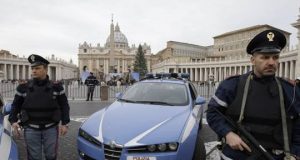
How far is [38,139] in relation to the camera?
12.9ft

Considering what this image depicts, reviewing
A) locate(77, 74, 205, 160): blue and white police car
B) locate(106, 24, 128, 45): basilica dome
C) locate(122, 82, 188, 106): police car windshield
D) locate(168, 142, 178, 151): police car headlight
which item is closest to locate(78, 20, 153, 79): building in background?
locate(106, 24, 128, 45): basilica dome

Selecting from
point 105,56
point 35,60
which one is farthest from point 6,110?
point 105,56

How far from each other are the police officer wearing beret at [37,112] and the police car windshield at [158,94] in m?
2.01

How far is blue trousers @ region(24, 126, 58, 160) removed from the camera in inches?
154

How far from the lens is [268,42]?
2.57m

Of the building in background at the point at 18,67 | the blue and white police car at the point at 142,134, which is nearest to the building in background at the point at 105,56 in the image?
the building in background at the point at 18,67

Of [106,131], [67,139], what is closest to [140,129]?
[106,131]

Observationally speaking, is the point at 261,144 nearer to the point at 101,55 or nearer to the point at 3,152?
the point at 3,152

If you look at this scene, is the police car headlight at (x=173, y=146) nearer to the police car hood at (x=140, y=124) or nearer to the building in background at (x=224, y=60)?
the police car hood at (x=140, y=124)

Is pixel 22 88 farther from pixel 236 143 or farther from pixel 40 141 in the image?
pixel 236 143

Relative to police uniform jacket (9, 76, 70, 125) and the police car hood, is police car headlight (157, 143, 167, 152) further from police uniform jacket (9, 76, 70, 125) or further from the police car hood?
police uniform jacket (9, 76, 70, 125)

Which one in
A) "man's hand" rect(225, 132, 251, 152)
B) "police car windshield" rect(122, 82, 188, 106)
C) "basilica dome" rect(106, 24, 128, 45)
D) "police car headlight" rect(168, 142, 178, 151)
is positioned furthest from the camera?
"basilica dome" rect(106, 24, 128, 45)

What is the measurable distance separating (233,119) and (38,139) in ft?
8.67

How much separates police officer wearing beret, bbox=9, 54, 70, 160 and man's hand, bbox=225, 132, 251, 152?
2.49m
